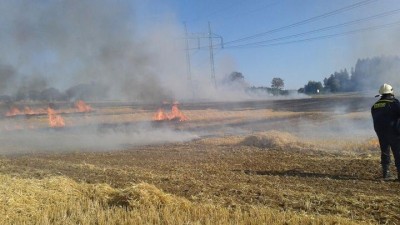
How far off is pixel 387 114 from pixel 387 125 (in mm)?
226

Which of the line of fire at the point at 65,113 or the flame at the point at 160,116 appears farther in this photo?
the line of fire at the point at 65,113

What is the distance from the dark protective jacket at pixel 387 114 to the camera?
823 cm

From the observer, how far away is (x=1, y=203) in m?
6.52

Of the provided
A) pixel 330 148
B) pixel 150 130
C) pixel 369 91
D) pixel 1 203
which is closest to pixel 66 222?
pixel 1 203

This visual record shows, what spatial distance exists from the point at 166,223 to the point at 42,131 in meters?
23.9

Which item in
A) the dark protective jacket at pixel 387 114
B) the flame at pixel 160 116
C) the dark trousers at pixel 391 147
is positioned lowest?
the dark trousers at pixel 391 147

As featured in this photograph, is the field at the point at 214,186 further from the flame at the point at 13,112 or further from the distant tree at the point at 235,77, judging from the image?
the distant tree at the point at 235,77

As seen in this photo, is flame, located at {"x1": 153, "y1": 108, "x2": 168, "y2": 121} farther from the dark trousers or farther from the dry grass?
the dark trousers

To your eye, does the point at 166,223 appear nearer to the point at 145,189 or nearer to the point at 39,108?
the point at 145,189

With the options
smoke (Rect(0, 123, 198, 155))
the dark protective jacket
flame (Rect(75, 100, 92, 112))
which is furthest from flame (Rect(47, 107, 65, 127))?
the dark protective jacket

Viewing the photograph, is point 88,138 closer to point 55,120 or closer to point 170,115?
point 170,115

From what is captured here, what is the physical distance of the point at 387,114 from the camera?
8328mm

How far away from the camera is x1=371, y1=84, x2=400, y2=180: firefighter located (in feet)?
26.9

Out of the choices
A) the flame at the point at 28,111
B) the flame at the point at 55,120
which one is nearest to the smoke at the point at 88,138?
the flame at the point at 55,120
